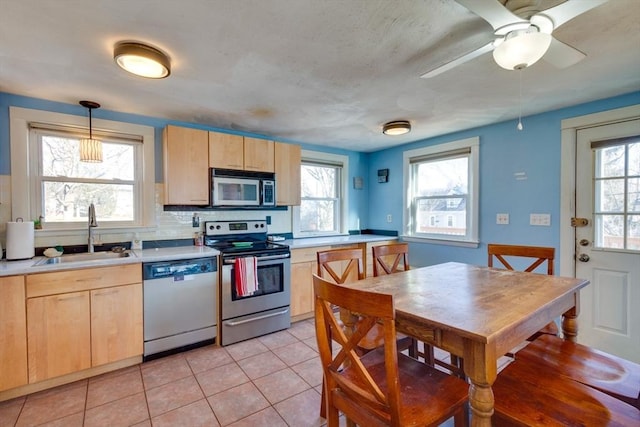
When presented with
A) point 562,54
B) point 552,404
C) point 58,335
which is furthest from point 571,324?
point 58,335

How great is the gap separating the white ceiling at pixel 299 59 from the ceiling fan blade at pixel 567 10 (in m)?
0.11

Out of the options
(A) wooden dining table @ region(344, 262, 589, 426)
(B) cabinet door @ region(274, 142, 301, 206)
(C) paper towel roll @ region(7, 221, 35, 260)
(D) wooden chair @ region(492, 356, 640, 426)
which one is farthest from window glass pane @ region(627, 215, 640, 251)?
(C) paper towel roll @ region(7, 221, 35, 260)

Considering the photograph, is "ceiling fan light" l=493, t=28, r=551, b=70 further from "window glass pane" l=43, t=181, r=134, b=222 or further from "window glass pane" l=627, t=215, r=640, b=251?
"window glass pane" l=43, t=181, r=134, b=222

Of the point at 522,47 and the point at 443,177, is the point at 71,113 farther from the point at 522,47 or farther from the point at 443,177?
the point at 443,177

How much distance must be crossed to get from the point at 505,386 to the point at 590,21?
1841mm

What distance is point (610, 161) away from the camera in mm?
2525

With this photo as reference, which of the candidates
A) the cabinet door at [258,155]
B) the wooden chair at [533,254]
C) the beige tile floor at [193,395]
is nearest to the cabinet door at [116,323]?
the beige tile floor at [193,395]

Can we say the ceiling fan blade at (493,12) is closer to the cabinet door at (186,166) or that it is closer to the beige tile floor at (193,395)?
the beige tile floor at (193,395)

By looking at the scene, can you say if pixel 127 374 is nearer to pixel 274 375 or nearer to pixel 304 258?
pixel 274 375

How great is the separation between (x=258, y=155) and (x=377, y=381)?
104 inches

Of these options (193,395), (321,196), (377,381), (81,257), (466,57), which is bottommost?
(193,395)

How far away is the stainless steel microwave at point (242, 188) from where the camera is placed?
302cm

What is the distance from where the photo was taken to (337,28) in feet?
5.04

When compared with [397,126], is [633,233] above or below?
below
